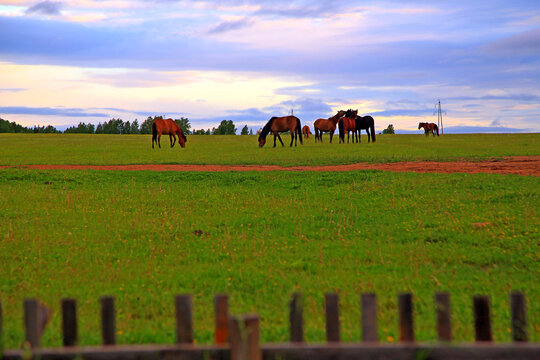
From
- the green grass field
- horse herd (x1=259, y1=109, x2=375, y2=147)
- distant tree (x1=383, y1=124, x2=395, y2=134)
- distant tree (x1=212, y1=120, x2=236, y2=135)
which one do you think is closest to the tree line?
distant tree (x1=212, y1=120, x2=236, y2=135)

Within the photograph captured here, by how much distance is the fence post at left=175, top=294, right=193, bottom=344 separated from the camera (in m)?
3.03

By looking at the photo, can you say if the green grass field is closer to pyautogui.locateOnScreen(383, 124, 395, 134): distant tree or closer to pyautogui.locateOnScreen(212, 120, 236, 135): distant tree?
pyautogui.locateOnScreen(383, 124, 395, 134): distant tree

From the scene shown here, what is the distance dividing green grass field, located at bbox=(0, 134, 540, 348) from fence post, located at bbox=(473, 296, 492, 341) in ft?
7.59

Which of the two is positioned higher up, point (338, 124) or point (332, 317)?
point (338, 124)

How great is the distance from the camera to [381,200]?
14.3 metres

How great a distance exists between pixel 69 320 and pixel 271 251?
6.16m

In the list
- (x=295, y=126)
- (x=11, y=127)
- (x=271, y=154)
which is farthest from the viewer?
(x=11, y=127)

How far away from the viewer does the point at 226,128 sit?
131 meters

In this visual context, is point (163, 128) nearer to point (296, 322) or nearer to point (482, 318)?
point (296, 322)

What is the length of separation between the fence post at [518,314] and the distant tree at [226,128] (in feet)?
420

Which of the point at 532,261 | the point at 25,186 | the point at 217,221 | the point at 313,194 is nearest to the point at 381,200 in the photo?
the point at 313,194

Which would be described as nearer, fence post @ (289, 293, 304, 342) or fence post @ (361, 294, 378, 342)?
fence post @ (361, 294, 378, 342)

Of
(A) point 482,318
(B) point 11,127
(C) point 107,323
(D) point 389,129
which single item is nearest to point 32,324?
(C) point 107,323

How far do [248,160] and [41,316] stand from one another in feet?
79.1
